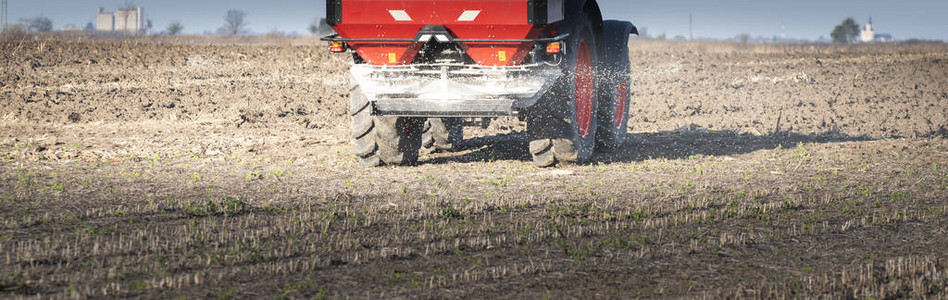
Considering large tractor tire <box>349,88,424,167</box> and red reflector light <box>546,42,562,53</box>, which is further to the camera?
large tractor tire <box>349,88,424,167</box>

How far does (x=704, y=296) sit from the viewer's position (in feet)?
19.1

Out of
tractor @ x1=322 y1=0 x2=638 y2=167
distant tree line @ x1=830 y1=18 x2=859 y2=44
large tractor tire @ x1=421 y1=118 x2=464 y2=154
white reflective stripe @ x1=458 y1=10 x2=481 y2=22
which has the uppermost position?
distant tree line @ x1=830 y1=18 x2=859 y2=44

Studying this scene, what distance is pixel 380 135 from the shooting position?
1108cm

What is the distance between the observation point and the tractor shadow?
12.4 m

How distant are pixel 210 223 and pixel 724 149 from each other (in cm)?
749

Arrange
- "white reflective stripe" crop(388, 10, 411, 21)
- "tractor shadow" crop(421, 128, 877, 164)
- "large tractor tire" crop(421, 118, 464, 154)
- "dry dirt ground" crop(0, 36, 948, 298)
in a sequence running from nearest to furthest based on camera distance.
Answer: "dry dirt ground" crop(0, 36, 948, 298) → "white reflective stripe" crop(388, 10, 411, 21) → "tractor shadow" crop(421, 128, 877, 164) → "large tractor tire" crop(421, 118, 464, 154)

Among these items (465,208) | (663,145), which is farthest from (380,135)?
(663,145)

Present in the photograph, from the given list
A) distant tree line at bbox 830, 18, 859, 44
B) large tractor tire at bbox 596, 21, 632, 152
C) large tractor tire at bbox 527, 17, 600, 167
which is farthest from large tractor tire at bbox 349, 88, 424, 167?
distant tree line at bbox 830, 18, 859, 44

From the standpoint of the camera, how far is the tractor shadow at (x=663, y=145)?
1241cm

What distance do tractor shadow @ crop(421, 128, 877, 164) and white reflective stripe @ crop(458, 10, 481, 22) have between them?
242cm

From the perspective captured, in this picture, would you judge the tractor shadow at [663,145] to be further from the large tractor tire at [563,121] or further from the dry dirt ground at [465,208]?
the large tractor tire at [563,121]

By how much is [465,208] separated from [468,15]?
2.22m

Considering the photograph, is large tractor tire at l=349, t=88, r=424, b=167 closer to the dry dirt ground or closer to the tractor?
the tractor

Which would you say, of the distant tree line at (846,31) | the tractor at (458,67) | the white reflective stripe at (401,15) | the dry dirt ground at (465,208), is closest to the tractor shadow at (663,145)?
the dry dirt ground at (465,208)
